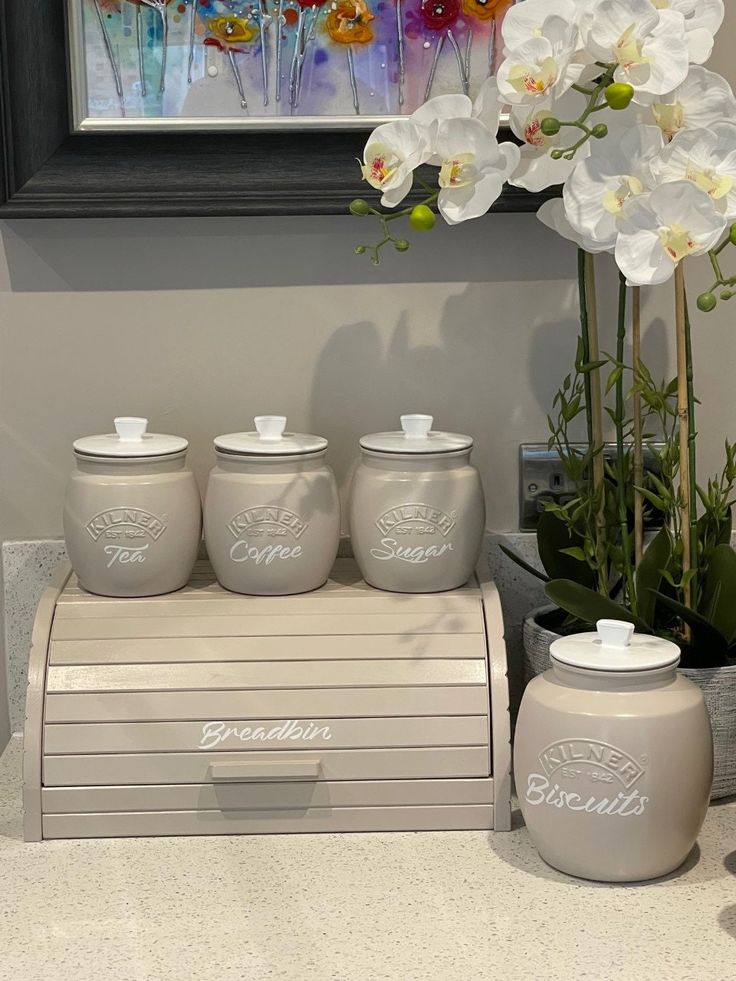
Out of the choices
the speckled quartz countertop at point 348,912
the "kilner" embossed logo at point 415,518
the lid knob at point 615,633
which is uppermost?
→ the "kilner" embossed logo at point 415,518

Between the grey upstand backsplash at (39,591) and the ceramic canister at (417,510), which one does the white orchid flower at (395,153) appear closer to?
the ceramic canister at (417,510)

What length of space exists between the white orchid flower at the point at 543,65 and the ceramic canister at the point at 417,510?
1.01ft

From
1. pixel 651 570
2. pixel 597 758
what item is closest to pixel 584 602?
pixel 651 570

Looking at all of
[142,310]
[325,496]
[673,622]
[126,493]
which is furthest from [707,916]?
[142,310]

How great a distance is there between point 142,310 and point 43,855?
525 millimetres

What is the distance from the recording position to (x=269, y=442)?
3.69 ft

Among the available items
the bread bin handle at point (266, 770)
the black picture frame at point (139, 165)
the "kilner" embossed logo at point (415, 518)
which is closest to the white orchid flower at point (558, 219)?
the black picture frame at point (139, 165)

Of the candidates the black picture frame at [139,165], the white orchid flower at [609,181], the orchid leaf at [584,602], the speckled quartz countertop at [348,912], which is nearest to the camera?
the speckled quartz countertop at [348,912]

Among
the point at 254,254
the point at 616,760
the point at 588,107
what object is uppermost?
the point at 588,107

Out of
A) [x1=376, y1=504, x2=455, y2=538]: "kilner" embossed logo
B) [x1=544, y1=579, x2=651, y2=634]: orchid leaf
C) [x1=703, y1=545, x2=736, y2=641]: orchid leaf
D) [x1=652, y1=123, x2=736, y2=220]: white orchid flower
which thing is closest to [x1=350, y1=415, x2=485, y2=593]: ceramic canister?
[x1=376, y1=504, x2=455, y2=538]: "kilner" embossed logo

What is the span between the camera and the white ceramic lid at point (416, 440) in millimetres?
1113

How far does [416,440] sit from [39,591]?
423 mm

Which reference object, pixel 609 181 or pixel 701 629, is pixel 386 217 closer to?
pixel 609 181

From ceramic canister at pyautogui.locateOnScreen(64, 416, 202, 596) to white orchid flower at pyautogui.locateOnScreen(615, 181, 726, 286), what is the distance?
0.43 metres
